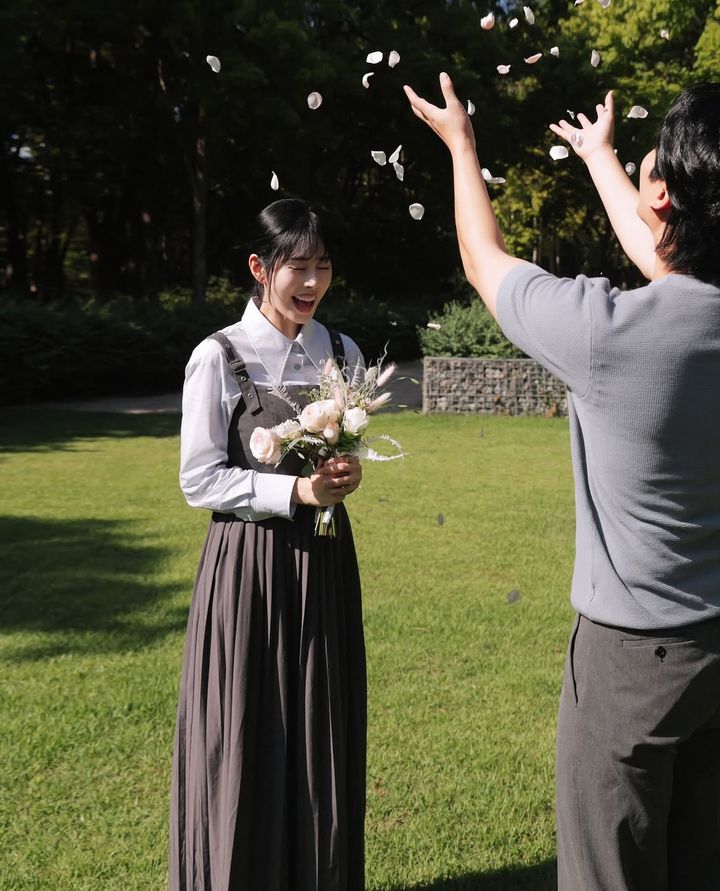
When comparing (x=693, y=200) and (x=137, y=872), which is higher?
(x=693, y=200)

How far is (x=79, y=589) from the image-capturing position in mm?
7176

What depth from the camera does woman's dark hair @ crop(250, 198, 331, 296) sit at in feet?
9.73

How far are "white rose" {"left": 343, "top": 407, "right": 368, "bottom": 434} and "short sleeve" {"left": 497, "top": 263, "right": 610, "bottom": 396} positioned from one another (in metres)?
0.78

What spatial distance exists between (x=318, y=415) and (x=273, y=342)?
41 centimetres

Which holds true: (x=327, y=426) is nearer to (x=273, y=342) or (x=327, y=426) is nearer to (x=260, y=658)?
(x=273, y=342)

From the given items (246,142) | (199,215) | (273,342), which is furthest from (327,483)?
(246,142)

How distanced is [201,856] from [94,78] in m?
27.7

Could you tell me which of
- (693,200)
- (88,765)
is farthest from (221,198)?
(693,200)

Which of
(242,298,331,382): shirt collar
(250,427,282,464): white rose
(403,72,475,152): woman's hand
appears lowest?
(250,427,282,464): white rose

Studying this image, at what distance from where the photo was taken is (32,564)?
25.6ft

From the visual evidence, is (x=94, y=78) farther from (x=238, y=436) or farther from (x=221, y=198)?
(x=238, y=436)

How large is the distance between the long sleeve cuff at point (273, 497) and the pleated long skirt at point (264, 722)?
0.09 meters

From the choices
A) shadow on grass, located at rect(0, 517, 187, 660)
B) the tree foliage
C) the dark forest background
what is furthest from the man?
the tree foliage

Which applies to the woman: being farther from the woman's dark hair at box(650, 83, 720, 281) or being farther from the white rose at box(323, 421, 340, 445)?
the woman's dark hair at box(650, 83, 720, 281)
